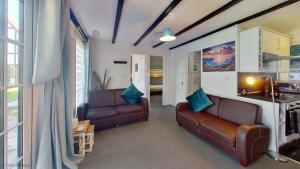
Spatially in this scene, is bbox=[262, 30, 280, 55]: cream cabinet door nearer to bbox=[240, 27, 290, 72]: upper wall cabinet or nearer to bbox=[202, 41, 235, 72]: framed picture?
bbox=[240, 27, 290, 72]: upper wall cabinet

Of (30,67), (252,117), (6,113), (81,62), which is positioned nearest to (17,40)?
(30,67)

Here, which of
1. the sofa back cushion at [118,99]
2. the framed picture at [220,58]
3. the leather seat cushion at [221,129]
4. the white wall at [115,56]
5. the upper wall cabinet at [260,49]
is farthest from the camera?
the white wall at [115,56]

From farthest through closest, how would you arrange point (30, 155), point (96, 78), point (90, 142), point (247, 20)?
point (96, 78) < point (247, 20) < point (90, 142) < point (30, 155)

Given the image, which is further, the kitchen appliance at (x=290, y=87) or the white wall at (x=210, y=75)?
the white wall at (x=210, y=75)

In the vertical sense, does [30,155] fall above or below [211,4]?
below

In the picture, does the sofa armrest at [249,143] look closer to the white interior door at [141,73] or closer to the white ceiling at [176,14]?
the white ceiling at [176,14]

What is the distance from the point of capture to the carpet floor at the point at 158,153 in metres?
2.03

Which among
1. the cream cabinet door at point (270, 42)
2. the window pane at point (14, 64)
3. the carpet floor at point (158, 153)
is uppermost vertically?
the cream cabinet door at point (270, 42)

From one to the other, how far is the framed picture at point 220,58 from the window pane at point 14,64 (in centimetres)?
371

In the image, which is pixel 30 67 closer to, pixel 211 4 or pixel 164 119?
pixel 211 4

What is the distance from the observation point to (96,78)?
15.5 feet

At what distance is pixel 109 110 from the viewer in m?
3.43

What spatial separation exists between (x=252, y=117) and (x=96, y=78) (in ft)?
14.4

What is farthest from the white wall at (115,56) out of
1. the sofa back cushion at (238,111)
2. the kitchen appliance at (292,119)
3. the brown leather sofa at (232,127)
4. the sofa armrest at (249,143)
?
the kitchen appliance at (292,119)
